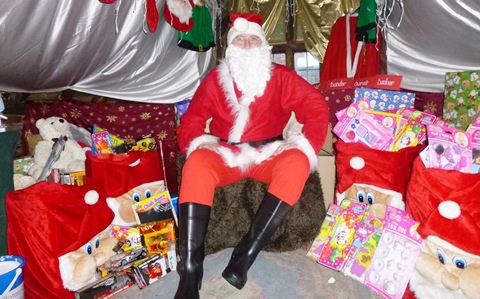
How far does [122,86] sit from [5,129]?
1076 mm

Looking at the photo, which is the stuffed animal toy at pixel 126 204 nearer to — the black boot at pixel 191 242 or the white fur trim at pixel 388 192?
the black boot at pixel 191 242

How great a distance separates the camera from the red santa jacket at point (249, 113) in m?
1.70

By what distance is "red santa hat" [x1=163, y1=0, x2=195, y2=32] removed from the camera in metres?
2.58

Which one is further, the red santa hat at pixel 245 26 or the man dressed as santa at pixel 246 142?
the red santa hat at pixel 245 26

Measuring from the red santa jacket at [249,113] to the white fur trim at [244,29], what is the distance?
0.19 m

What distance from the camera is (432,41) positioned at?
2.32 m

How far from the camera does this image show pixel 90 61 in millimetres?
2299

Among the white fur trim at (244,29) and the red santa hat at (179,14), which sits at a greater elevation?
the red santa hat at (179,14)

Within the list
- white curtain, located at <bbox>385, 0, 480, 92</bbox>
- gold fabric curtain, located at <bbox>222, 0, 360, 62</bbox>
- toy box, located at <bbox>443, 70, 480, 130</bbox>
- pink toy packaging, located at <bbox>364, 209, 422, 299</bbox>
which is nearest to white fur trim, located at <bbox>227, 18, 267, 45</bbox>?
→ white curtain, located at <bbox>385, 0, 480, 92</bbox>

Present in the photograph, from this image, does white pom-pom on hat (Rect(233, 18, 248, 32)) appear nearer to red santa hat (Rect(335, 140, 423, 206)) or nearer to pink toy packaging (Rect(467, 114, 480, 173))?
red santa hat (Rect(335, 140, 423, 206))

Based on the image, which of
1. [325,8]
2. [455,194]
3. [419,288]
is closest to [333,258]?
[419,288]

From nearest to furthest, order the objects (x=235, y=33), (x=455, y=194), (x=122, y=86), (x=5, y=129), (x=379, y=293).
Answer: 1. (x=455, y=194)
2. (x=379, y=293)
3. (x=5, y=129)
4. (x=235, y=33)
5. (x=122, y=86)

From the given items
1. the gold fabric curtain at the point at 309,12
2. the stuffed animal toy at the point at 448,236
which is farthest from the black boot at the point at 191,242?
the gold fabric curtain at the point at 309,12

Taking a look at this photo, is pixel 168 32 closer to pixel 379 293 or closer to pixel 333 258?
pixel 333 258
